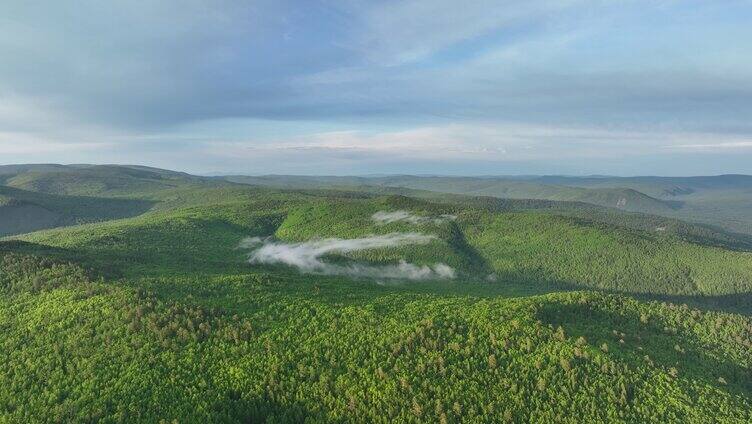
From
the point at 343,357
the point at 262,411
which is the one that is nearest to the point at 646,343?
the point at 343,357

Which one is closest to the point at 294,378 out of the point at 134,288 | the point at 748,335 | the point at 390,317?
the point at 390,317

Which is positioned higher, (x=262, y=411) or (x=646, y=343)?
(x=646, y=343)

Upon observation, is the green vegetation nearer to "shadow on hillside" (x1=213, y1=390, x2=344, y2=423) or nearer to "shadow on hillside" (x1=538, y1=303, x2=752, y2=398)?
"shadow on hillside" (x1=213, y1=390, x2=344, y2=423)

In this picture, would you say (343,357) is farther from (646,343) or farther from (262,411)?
(646,343)

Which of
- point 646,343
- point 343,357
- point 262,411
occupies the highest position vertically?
point 343,357

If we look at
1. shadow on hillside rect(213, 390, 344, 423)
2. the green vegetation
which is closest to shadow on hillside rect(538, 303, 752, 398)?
the green vegetation

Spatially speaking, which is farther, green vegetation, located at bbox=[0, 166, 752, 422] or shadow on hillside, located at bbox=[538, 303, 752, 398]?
shadow on hillside, located at bbox=[538, 303, 752, 398]

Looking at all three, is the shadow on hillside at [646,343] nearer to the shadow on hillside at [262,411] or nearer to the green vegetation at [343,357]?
the green vegetation at [343,357]

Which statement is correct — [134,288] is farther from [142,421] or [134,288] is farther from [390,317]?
[390,317]
